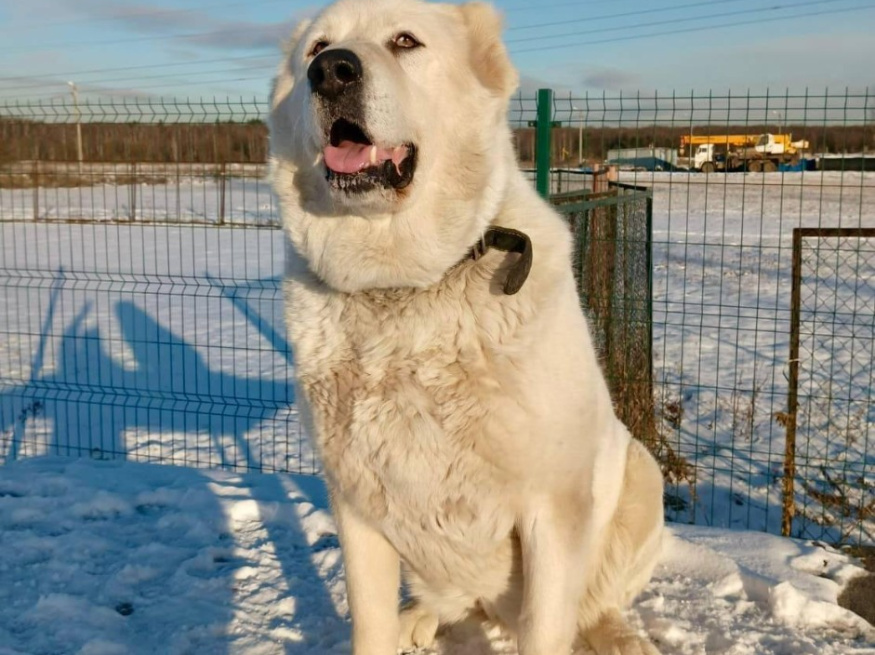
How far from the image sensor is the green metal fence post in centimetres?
427

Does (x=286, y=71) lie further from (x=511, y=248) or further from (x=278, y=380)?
(x=278, y=380)

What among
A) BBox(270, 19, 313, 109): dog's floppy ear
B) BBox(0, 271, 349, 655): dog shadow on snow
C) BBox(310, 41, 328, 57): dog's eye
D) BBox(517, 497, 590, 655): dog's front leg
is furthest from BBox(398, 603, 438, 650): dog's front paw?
BBox(310, 41, 328, 57): dog's eye

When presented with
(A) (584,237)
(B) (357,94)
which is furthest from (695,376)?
(B) (357,94)

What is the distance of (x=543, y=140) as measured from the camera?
14.2 ft

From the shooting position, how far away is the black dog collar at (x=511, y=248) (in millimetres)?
2146

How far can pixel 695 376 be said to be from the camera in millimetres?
7035

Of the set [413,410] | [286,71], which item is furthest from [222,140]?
[413,410]

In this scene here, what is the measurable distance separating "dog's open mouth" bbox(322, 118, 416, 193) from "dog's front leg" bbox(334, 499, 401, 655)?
89 cm

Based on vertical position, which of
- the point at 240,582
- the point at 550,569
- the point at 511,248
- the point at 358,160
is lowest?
the point at 240,582

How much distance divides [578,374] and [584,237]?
2467 millimetres

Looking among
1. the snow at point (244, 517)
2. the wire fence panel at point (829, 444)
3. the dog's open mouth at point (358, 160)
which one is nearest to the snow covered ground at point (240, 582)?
the snow at point (244, 517)

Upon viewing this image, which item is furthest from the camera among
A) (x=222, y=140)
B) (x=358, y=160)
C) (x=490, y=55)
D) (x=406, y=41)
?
(x=222, y=140)

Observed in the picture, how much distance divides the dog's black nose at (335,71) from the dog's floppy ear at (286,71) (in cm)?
37

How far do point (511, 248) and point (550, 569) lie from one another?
0.86 meters
